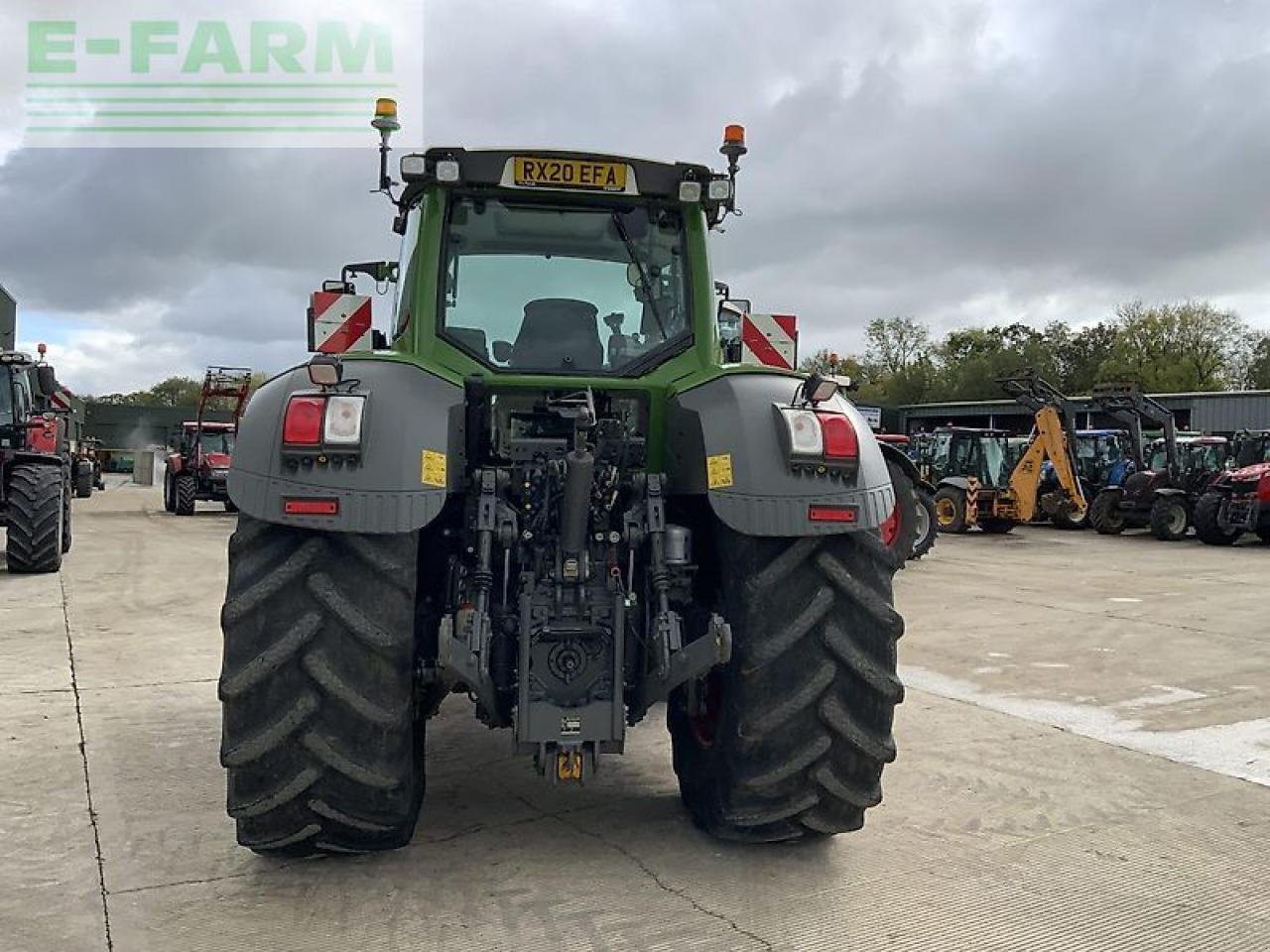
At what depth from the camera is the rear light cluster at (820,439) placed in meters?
3.44

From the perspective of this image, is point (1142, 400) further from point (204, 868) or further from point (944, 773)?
point (204, 868)

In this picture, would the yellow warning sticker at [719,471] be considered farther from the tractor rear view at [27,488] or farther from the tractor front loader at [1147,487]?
the tractor front loader at [1147,487]

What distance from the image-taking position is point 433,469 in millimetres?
3332

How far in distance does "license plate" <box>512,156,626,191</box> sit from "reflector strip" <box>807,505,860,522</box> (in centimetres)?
151

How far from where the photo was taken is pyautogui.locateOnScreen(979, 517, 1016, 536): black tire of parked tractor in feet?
70.0

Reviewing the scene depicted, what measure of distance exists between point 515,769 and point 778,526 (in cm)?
188

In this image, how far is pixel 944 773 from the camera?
475 centimetres

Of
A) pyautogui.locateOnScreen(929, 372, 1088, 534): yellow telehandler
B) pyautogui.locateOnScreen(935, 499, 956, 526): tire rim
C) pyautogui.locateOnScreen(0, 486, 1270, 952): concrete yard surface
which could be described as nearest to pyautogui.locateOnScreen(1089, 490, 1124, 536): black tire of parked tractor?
pyautogui.locateOnScreen(929, 372, 1088, 534): yellow telehandler

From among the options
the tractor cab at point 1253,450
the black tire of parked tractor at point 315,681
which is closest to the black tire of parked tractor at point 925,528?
the tractor cab at point 1253,450

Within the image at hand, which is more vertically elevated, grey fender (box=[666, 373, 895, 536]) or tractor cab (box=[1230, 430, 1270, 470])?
tractor cab (box=[1230, 430, 1270, 470])

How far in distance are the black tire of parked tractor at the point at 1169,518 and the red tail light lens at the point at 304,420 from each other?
66.6 ft

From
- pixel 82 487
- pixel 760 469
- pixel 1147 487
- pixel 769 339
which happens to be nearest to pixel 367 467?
pixel 760 469

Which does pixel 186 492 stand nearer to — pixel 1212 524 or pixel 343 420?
pixel 1212 524

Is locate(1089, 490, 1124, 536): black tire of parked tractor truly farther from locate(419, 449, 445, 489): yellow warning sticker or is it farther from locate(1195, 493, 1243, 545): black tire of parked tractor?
locate(419, 449, 445, 489): yellow warning sticker
